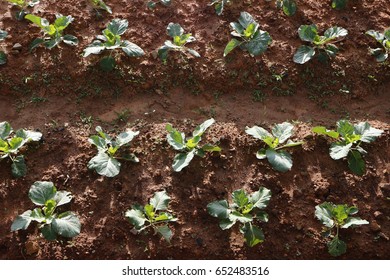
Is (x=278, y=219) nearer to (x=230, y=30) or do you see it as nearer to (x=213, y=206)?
(x=213, y=206)

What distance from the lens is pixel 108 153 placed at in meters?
4.21

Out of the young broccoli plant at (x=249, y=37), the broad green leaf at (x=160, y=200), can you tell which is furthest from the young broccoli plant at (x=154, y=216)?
the young broccoli plant at (x=249, y=37)

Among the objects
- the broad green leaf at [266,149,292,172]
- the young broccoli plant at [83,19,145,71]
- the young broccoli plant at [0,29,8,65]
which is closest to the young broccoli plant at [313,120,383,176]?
the broad green leaf at [266,149,292,172]

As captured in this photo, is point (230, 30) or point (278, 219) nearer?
point (278, 219)

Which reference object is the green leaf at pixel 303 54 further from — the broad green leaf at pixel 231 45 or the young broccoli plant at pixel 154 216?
the young broccoli plant at pixel 154 216

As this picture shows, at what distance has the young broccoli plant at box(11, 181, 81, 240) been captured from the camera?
12.5 feet

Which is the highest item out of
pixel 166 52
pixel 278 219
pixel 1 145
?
pixel 166 52

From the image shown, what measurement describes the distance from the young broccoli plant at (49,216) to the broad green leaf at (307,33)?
2.70 metres

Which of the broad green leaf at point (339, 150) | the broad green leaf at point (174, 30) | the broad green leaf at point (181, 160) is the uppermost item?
the broad green leaf at point (174, 30)

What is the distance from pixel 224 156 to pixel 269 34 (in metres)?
1.55

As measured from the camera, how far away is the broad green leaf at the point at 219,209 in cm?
391

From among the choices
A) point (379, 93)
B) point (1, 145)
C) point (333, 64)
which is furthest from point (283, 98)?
point (1, 145)

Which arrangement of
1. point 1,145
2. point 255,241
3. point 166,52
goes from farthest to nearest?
point 166,52 < point 1,145 < point 255,241

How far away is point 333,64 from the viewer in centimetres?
495
